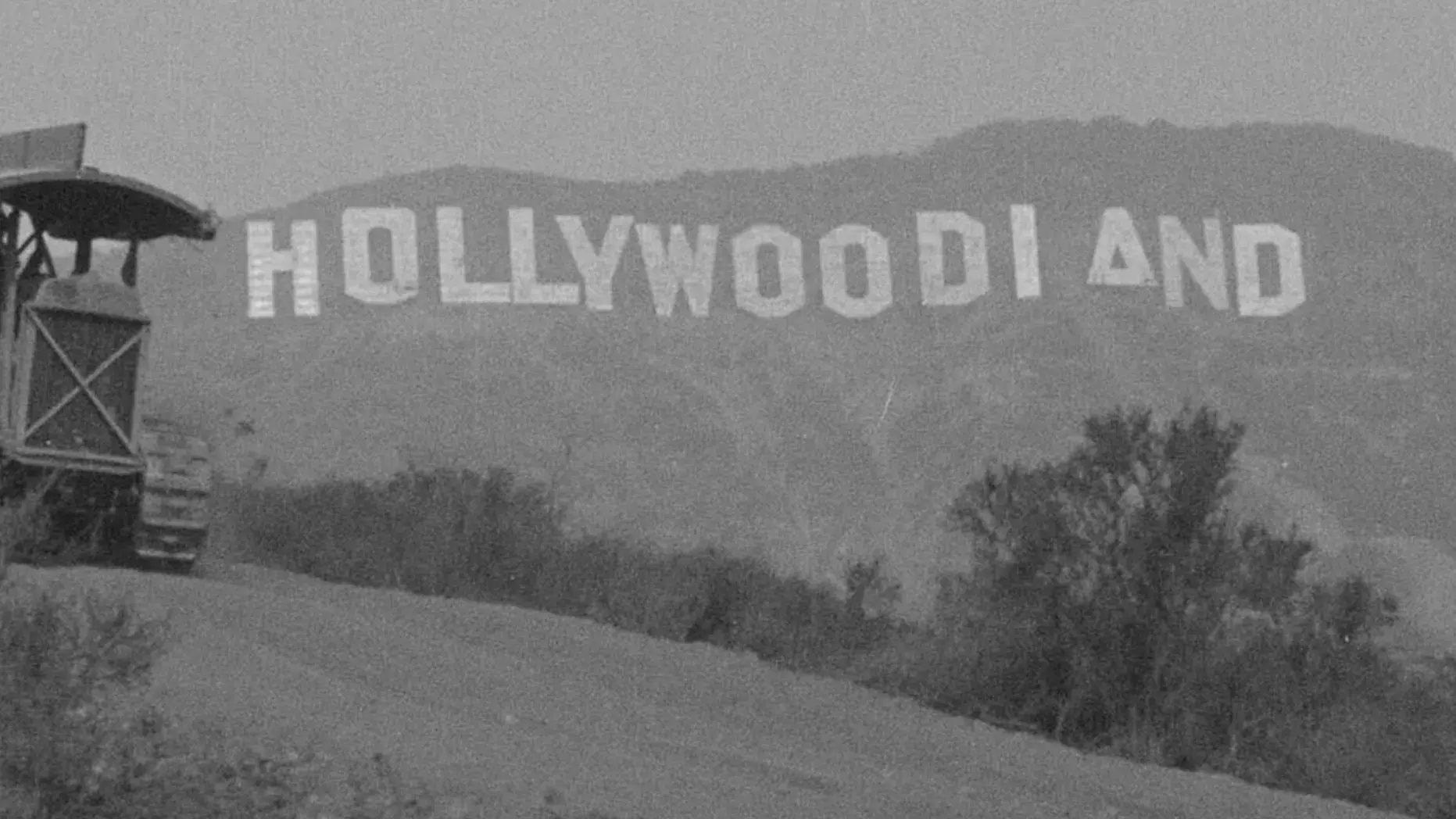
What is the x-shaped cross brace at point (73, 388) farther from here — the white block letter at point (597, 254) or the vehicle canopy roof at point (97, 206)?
the white block letter at point (597, 254)

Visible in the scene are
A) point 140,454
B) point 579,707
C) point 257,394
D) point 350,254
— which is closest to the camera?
point 579,707

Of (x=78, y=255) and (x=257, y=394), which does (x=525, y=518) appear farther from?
(x=257, y=394)

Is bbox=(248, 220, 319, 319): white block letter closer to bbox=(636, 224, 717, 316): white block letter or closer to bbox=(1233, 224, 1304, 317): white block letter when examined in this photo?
bbox=(636, 224, 717, 316): white block letter

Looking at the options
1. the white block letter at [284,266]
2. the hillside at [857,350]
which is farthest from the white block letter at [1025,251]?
the white block letter at [284,266]

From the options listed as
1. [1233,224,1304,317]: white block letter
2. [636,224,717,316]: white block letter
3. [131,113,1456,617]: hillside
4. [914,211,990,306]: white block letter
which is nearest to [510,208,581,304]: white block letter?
[131,113,1456,617]: hillside

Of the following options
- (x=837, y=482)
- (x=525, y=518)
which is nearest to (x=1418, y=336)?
A: (x=837, y=482)
